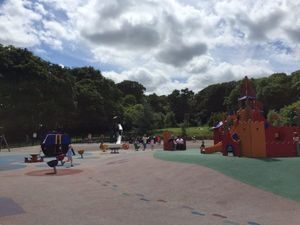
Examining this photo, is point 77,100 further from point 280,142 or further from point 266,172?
point 266,172

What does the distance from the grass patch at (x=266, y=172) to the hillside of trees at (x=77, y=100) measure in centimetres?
1723

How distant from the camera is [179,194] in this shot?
13.5 m

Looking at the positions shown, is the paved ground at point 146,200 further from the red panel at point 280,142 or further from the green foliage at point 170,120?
the green foliage at point 170,120

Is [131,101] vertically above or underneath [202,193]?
above

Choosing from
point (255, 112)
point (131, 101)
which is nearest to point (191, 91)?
point (131, 101)

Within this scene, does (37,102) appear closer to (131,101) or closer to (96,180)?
(96,180)

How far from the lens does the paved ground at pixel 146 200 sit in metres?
10.2

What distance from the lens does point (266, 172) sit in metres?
14.9

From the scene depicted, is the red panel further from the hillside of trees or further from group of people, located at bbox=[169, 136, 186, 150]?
group of people, located at bbox=[169, 136, 186, 150]

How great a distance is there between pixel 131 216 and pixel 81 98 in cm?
6576

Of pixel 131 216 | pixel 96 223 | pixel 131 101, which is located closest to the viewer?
pixel 96 223

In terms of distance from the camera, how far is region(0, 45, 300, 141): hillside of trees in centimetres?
5747

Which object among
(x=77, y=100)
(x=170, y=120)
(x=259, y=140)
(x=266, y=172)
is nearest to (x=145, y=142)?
(x=259, y=140)

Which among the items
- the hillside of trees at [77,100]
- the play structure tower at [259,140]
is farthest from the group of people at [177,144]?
the play structure tower at [259,140]
